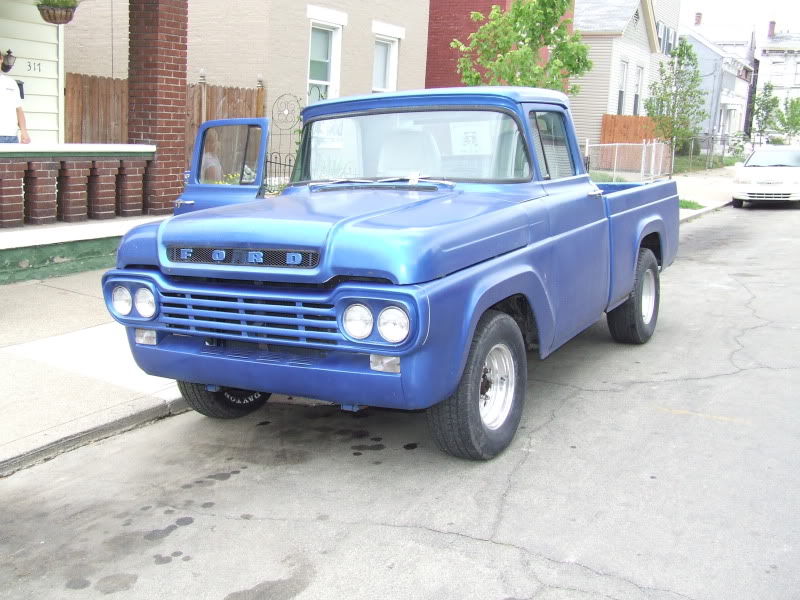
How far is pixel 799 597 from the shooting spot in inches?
138

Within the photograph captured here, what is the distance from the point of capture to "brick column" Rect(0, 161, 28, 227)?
892 cm

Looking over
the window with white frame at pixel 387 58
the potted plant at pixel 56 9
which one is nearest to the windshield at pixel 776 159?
the window with white frame at pixel 387 58

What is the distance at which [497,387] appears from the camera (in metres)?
5.04

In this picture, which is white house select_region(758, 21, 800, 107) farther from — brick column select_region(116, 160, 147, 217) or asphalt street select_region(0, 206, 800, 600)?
asphalt street select_region(0, 206, 800, 600)

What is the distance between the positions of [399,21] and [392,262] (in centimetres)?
1462

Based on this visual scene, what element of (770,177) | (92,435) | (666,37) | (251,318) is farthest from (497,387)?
(666,37)

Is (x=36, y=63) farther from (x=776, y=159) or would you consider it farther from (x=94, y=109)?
(x=776, y=159)

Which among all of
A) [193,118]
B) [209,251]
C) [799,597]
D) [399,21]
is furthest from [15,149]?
[399,21]

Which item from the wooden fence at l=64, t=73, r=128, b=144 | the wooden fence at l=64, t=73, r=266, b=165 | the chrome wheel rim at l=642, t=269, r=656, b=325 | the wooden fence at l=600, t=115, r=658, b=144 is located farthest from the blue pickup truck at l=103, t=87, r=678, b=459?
the wooden fence at l=600, t=115, r=658, b=144

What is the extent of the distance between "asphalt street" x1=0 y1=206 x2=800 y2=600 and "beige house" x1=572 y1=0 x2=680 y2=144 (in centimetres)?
2520

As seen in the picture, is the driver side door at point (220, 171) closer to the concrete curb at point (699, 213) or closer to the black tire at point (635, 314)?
the black tire at point (635, 314)

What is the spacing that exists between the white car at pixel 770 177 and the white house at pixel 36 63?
15678 mm

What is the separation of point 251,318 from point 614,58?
29216mm

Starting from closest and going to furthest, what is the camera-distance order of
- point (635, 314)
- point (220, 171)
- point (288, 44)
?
point (220, 171), point (635, 314), point (288, 44)
